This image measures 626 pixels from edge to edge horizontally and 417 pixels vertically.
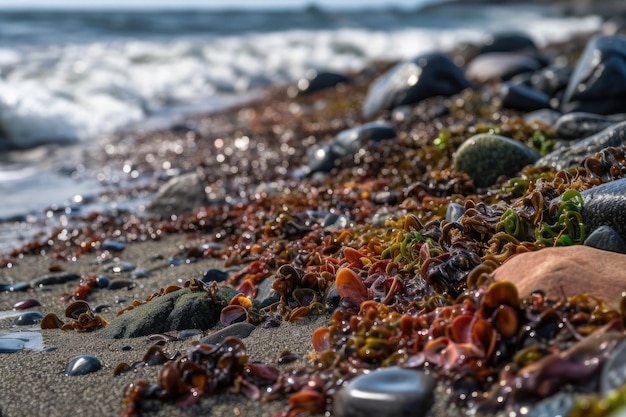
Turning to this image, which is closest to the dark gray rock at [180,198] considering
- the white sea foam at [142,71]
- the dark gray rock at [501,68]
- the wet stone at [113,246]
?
the wet stone at [113,246]

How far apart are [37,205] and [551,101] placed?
20.4 feet

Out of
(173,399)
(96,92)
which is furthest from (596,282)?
(96,92)

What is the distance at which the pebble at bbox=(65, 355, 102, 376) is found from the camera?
3320 mm

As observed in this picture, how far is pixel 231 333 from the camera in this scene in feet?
11.8

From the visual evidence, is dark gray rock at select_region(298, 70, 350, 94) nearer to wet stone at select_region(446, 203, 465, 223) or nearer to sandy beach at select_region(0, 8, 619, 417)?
sandy beach at select_region(0, 8, 619, 417)

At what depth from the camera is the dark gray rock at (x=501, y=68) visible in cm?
1198

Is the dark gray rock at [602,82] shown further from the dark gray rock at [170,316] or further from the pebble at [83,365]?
the pebble at [83,365]

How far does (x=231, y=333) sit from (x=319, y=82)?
12.0 meters

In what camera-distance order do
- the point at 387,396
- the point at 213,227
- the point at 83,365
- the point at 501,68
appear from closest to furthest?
1. the point at 387,396
2. the point at 83,365
3. the point at 213,227
4. the point at 501,68

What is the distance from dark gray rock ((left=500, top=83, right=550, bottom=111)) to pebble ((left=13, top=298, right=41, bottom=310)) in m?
6.08

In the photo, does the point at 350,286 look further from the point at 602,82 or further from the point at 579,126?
the point at 602,82

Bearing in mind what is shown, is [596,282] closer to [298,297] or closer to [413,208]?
[298,297]

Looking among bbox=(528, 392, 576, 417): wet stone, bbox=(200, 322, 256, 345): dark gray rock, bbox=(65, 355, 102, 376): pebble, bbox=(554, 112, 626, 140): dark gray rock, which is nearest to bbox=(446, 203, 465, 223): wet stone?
bbox=(200, 322, 256, 345): dark gray rock

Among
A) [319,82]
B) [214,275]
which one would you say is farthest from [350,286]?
[319,82]
